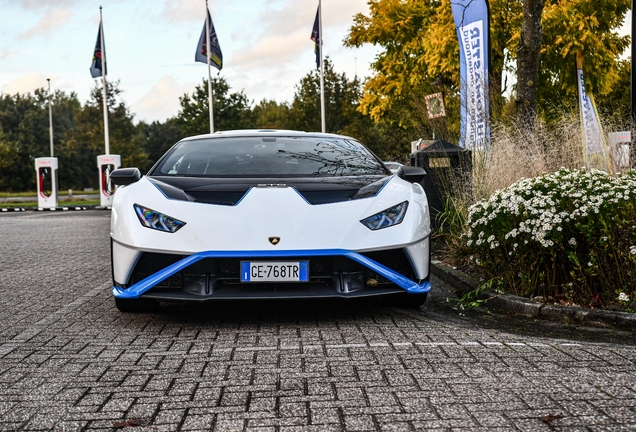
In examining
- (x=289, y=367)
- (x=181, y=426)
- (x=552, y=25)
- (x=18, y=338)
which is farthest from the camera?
(x=552, y=25)

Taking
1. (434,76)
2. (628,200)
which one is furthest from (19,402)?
(434,76)

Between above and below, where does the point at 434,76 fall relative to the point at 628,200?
above

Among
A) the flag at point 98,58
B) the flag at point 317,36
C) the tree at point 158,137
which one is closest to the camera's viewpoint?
the flag at point 98,58

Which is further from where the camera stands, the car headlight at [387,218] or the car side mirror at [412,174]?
the car side mirror at [412,174]

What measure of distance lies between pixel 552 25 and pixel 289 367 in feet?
71.7

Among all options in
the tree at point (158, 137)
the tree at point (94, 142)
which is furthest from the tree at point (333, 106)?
the tree at point (158, 137)

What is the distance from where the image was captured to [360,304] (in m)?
5.84

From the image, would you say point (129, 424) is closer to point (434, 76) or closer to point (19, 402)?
point (19, 402)

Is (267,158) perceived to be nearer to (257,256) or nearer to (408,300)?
(257,256)

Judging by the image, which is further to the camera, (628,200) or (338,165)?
(338,165)

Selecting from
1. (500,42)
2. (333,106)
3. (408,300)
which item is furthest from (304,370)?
(333,106)

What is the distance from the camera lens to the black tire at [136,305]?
536 centimetres

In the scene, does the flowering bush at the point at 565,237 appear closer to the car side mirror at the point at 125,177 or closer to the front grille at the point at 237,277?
the front grille at the point at 237,277

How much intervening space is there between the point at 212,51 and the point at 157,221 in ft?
101
